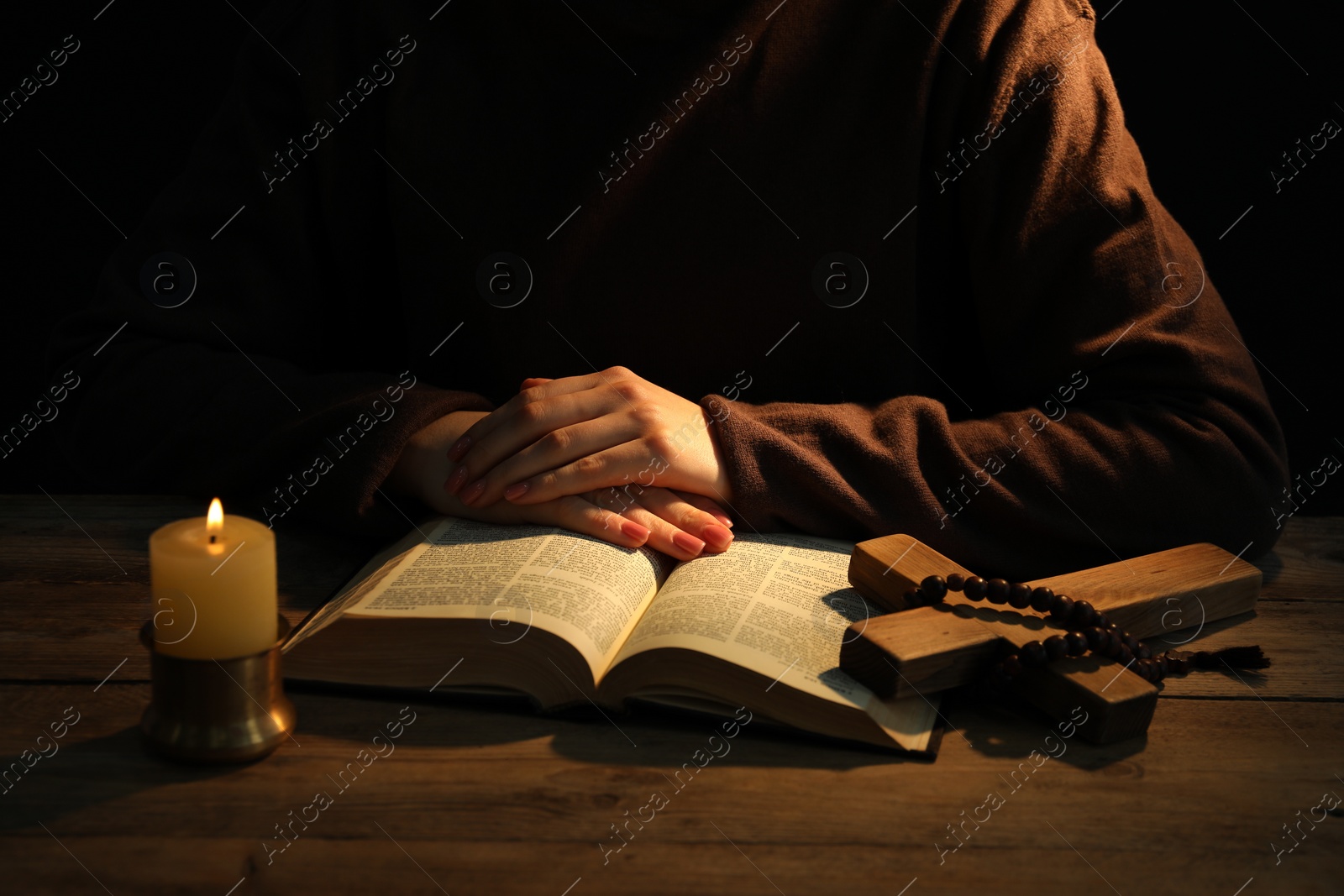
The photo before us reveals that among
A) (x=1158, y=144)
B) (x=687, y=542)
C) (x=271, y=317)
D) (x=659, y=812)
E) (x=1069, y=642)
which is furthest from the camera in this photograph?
(x=1158, y=144)

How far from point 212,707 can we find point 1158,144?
5.01 feet

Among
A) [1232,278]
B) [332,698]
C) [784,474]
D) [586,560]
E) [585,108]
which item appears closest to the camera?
[332,698]

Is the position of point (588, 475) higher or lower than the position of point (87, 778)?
lower

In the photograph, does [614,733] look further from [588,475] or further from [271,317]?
[271,317]

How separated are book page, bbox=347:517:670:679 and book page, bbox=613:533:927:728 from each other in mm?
25

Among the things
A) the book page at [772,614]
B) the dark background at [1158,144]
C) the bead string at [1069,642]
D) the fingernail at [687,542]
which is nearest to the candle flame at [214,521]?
the book page at [772,614]

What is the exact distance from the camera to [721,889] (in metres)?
0.61

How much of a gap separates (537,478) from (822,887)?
19.0 inches

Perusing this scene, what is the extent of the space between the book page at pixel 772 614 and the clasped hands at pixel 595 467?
0.05 m

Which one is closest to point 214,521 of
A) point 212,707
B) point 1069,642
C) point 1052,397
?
point 212,707

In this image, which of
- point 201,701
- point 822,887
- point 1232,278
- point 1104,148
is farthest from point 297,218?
point 1232,278

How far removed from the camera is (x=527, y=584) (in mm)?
831

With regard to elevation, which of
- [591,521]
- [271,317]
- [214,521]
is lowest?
[591,521]

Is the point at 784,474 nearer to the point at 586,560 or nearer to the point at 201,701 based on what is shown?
the point at 586,560
